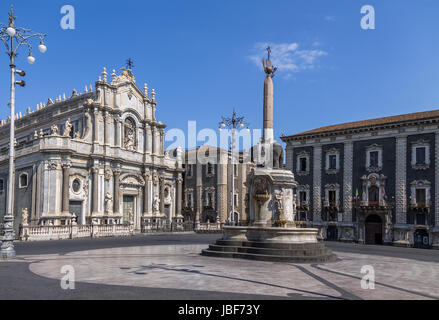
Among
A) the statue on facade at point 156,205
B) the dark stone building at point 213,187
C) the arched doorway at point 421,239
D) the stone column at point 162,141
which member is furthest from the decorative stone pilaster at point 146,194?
the arched doorway at point 421,239

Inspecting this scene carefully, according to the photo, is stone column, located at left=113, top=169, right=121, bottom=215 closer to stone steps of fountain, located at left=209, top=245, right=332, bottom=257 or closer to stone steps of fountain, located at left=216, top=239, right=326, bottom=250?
stone steps of fountain, located at left=216, top=239, right=326, bottom=250

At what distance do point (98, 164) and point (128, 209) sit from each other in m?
6.69

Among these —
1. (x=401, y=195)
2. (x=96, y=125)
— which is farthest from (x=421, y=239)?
(x=96, y=125)

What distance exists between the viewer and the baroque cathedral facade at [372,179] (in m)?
33.8

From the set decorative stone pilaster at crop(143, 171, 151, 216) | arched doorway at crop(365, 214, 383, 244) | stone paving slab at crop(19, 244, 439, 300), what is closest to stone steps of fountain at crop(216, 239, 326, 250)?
stone paving slab at crop(19, 244, 439, 300)

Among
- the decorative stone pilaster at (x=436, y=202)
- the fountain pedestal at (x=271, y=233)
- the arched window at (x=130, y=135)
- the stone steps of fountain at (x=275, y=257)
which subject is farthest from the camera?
the arched window at (x=130, y=135)

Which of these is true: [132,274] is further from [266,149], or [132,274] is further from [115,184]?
[115,184]

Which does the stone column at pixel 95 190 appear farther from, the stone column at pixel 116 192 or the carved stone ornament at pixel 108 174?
the stone column at pixel 116 192

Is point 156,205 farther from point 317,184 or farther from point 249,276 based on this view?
point 249,276

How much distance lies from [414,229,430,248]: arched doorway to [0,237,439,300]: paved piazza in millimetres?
20324

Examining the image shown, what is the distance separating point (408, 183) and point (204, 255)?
24122mm

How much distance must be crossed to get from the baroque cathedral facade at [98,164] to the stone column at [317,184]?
16645 mm
